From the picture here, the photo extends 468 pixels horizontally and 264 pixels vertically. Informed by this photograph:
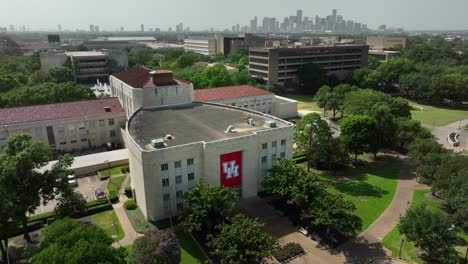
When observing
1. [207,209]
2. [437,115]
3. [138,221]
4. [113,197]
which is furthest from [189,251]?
[437,115]

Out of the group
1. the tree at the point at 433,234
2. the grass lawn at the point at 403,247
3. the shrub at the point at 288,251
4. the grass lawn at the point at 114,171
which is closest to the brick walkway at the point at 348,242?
the grass lawn at the point at 403,247

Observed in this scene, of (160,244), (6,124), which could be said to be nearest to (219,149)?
(160,244)

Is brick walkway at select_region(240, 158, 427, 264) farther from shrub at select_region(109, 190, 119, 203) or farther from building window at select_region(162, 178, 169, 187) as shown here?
shrub at select_region(109, 190, 119, 203)

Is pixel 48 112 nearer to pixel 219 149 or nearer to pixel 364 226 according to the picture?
pixel 219 149

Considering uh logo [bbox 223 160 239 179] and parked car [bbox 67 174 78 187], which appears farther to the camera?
parked car [bbox 67 174 78 187]

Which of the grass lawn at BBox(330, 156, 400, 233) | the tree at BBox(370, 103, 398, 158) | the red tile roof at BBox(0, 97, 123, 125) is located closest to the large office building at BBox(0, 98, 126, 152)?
the red tile roof at BBox(0, 97, 123, 125)

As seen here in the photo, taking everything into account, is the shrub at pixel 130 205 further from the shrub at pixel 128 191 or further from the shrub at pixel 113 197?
the shrub at pixel 128 191

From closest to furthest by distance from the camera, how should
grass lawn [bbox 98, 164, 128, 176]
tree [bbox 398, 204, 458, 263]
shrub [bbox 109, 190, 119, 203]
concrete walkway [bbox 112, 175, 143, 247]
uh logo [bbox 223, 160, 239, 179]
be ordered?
tree [bbox 398, 204, 458, 263], concrete walkway [bbox 112, 175, 143, 247], uh logo [bbox 223, 160, 239, 179], shrub [bbox 109, 190, 119, 203], grass lawn [bbox 98, 164, 128, 176]
